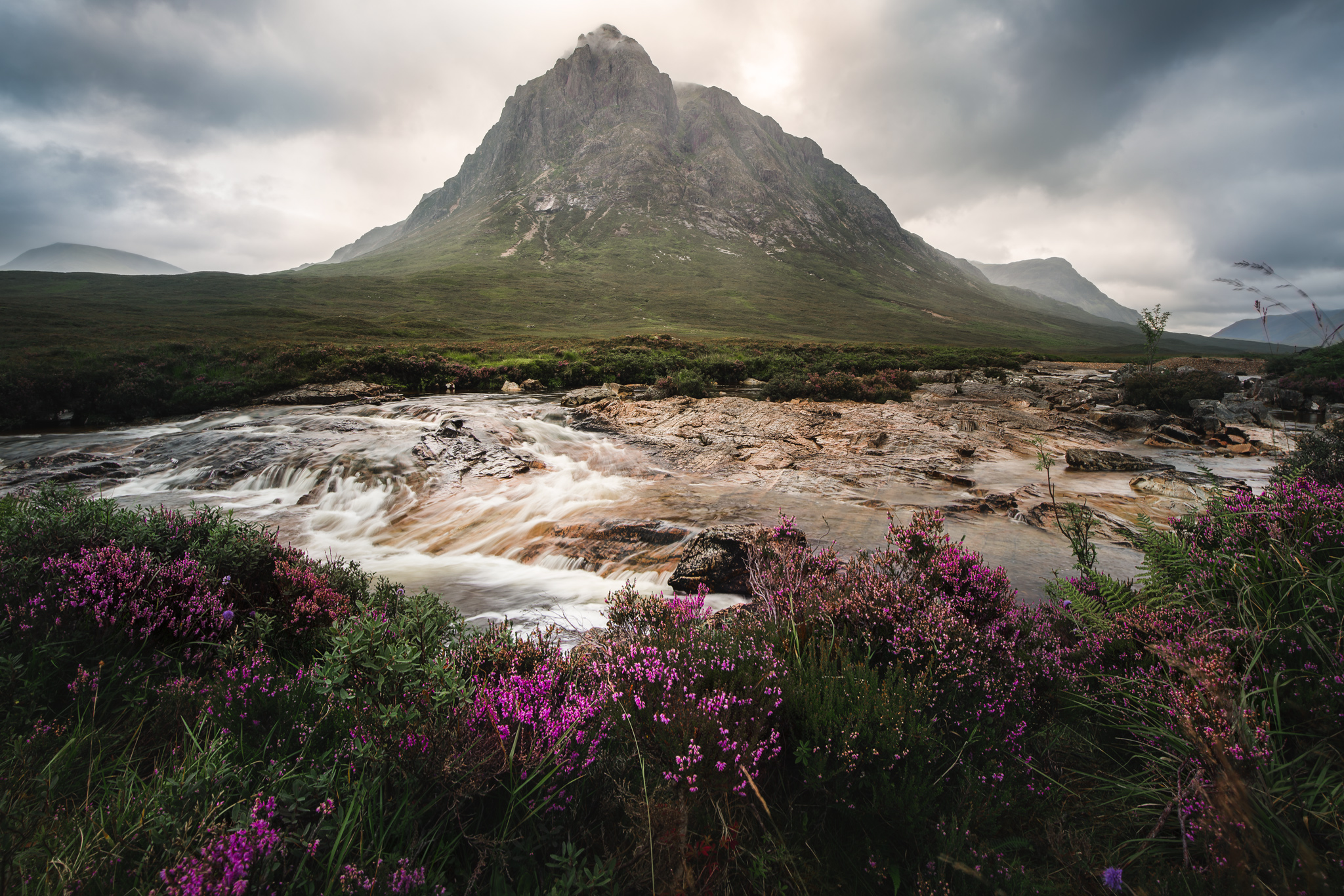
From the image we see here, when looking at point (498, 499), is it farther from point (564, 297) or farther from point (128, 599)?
point (564, 297)

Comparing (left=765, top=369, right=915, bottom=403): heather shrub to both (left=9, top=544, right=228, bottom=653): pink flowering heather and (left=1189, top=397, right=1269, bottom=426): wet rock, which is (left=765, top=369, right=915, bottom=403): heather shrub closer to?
(left=1189, top=397, right=1269, bottom=426): wet rock

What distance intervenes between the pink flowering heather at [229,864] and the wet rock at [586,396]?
60.6 feet

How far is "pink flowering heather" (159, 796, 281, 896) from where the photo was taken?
147cm

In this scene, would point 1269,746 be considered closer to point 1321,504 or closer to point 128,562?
point 1321,504

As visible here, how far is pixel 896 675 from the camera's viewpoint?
2.85m

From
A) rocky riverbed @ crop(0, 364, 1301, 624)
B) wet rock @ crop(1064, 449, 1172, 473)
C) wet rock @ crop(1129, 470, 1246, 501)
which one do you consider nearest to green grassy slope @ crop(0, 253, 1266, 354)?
rocky riverbed @ crop(0, 364, 1301, 624)

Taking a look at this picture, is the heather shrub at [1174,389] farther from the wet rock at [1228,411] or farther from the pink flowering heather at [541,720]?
the pink flowering heather at [541,720]

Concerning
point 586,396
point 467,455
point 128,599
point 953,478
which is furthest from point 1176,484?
point 586,396

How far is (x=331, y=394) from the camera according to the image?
2139cm

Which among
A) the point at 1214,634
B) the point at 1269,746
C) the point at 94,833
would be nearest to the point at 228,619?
the point at 94,833

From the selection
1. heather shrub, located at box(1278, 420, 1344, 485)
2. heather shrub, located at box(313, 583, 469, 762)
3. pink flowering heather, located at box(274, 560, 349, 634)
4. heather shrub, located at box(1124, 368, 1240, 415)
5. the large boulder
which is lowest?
the large boulder

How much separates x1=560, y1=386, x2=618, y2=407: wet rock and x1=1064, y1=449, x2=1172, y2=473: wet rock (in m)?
14.7

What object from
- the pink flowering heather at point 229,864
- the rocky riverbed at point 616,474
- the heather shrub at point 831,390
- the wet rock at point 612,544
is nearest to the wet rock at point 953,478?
the rocky riverbed at point 616,474

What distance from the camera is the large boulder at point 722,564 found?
19.0 ft
